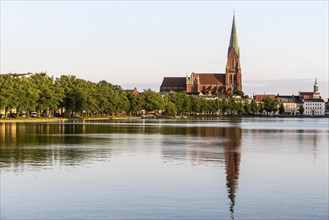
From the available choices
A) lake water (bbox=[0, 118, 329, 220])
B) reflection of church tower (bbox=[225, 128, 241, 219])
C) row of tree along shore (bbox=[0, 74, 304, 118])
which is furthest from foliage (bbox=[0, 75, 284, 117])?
lake water (bbox=[0, 118, 329, 220])

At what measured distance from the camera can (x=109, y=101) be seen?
17100cm

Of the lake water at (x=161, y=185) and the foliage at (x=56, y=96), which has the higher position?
the foliage at (x=56, y=96)

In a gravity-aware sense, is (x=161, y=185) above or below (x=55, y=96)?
below

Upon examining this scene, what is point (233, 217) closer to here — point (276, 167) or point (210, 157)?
point (276, 167)

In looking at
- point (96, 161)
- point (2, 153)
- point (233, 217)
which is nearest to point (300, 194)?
point (233, 217)

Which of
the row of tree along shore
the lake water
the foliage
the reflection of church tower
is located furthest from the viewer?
the row of tree along shore

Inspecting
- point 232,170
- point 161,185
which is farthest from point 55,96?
point 161,185

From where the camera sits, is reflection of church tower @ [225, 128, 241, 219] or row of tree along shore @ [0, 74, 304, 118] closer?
reflection of church tower @ [225, 128, 241, 219]

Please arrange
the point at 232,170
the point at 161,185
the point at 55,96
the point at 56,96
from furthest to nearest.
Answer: the point at 56,96 → the point at 55,96 → the point at 232,170 → the point at 161,185

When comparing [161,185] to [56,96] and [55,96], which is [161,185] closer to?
[55,96]

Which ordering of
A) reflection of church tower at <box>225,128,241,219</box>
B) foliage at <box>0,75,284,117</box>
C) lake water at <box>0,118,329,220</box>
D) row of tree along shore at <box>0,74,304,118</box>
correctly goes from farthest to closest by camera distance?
1. row of tree along shore at <box>0,74,304,118</box>
2. foliage at <box>0,75,284,117</box>
3. reflection of church tower at <box>225,128,241,219</box>
4. lake water at <box>0,118,329,220</box>

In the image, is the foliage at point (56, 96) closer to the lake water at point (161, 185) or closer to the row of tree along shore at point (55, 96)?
the row of tree along shore at point (55, 96)

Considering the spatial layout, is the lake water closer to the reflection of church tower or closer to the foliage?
the reflection of church tower

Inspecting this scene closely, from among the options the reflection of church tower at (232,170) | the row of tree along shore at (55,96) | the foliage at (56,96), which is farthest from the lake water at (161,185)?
the foliage at (56,96)
